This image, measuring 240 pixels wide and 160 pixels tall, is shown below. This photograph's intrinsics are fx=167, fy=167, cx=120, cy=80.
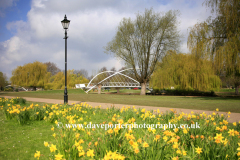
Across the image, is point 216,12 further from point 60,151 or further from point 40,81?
point 40,81

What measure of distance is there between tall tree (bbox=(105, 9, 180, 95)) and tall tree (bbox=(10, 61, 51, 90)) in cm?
2662

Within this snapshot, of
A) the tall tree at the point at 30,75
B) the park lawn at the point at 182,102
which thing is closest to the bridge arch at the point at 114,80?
the tall tree at the point at 30,75

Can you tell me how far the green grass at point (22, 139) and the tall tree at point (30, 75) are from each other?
43.2m

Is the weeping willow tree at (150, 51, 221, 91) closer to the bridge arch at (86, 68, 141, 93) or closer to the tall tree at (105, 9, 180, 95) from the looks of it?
the tall tree at (105, 9, 180, 95)

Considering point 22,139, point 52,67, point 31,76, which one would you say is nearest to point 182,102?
point 22,139

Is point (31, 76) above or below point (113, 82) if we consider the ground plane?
above

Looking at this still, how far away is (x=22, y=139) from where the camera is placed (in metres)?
4.42

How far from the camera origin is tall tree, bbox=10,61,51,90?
148ft

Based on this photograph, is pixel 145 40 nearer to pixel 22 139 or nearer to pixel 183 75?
pixel 183 75

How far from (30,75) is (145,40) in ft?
113

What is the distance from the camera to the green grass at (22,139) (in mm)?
3519

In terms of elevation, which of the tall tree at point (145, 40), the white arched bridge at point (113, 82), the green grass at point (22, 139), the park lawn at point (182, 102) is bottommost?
the park lawn at point (182, 102)

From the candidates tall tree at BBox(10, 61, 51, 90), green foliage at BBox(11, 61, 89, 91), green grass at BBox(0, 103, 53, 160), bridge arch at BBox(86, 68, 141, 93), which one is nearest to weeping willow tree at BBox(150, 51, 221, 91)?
bridge arch at BBox(86, 68, 141, 93)

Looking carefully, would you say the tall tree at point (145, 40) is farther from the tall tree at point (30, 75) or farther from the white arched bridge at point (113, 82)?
the tall tree at point (30, 75)
